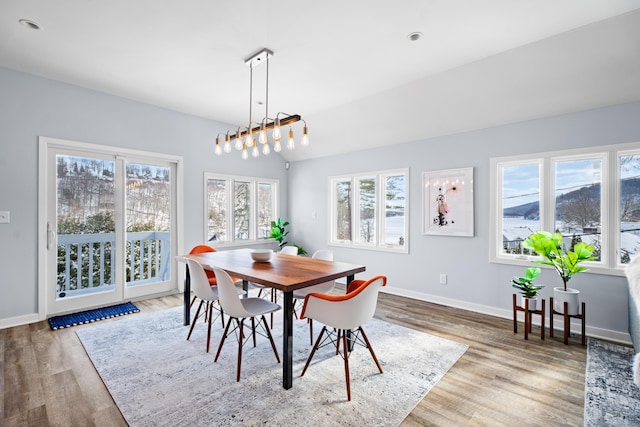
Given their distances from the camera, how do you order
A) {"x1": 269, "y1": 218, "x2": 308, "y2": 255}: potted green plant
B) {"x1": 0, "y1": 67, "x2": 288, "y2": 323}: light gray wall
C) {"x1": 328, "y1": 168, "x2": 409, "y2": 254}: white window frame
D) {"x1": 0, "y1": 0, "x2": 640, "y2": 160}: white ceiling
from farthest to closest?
1. {"x1": 269, "y1": 218, "x2": 308, "y2": 255}: potted green plant
2. {"x1": 328, "y1": 168, "x2": 409, "y2": 254}: white window frame
3. {"x1": 0, "y1": 67, "x2": 288, "y2": 323}: light gray wall
4. {"x1": 0, "y1": 0, "x2": 640, "y2": 160}: white ceiling

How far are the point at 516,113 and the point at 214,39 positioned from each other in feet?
10.8

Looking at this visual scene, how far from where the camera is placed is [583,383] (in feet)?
7.29

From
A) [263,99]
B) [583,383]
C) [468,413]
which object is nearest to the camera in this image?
[468,413]

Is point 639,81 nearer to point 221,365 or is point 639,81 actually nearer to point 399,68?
point 399,68

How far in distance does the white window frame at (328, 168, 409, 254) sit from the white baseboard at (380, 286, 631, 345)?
0.64 meters

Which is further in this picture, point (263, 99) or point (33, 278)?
point (263, 99)

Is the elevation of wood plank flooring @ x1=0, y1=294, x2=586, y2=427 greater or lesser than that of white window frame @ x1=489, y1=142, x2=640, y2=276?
lesser

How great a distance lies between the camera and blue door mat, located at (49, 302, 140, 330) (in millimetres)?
3334

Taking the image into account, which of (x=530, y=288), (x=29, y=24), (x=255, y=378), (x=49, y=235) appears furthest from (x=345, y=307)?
(x=49, y=235)

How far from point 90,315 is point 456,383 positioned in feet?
13.2

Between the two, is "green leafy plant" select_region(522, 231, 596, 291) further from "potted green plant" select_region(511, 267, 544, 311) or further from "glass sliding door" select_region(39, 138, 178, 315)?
"glass sliding door" select_region(39, 138, 178, 315)

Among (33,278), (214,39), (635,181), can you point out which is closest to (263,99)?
(214,39)

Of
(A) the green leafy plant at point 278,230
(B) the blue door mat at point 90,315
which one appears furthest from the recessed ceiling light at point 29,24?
(A) the green leafy plant at point 278,230

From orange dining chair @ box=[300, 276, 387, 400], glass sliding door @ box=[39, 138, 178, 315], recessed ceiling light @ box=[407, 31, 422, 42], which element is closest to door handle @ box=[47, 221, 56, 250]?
glass sliding door @ box=[39, 138, 178, 315]
